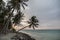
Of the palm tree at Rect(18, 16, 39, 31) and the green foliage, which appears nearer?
the green foliage

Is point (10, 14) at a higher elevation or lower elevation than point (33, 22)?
higher

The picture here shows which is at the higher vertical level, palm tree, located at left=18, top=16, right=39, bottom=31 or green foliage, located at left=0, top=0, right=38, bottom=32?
green foliage, located at left=0, top=0, right=38, bottom=32

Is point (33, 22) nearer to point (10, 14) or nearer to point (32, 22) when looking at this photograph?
point (32, 22)

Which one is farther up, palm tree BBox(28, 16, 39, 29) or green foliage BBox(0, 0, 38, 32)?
green foliage BBox(0, 0, 38, 32)

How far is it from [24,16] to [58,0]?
3.94 m

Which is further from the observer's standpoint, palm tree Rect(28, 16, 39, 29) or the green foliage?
palm tree Rect(28, 16, 39, 29)

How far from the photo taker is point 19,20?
7.30 meters

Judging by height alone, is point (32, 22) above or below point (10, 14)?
below

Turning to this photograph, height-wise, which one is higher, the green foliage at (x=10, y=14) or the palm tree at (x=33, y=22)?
the green foliage at (x=10, y=14)

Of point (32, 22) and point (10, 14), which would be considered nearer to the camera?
point (10, 14)

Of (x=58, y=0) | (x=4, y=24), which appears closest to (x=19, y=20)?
(x=4, y=24)

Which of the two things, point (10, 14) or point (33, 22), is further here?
point (33, 22)

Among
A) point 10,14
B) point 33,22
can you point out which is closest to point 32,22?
point 33,22

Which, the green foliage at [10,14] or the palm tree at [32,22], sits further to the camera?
the palm tree at [32,22]
